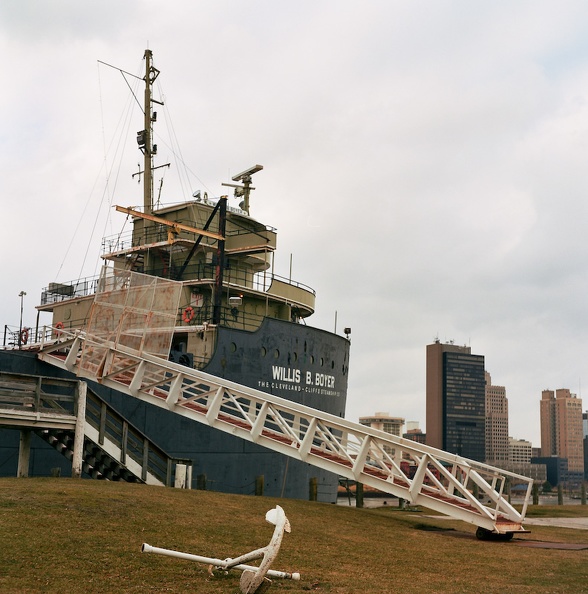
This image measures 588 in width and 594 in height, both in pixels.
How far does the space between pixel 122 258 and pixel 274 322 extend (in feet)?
30.2

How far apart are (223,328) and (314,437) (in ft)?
30.2

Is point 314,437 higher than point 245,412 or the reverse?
the reverse

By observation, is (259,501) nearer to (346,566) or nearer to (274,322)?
(346,566)

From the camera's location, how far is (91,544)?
10.5 m

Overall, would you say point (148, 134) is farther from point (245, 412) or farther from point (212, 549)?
point (212, 549)

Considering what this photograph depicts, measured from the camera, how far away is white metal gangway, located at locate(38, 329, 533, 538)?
53.2ft

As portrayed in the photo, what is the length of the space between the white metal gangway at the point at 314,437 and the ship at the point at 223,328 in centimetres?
179

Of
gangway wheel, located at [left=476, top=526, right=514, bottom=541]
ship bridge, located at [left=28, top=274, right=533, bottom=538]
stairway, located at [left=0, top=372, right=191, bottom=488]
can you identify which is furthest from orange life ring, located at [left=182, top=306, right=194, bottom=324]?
gangway wheel, located at [left=476, top=526, right=514, bottom=541]

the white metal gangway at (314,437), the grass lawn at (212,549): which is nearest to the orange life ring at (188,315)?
the white metal gangway at (314,437)

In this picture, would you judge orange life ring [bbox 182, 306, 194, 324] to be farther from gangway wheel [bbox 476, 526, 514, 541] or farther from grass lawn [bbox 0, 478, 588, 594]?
gangway wheel [bbox 476, 526, 514, 541]

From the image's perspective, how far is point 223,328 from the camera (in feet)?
86.9

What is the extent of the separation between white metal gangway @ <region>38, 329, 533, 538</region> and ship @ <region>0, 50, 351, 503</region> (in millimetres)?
1793

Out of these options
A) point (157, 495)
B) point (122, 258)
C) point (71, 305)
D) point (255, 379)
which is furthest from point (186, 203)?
point (157, 495)

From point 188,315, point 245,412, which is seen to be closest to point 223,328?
point 188,315
